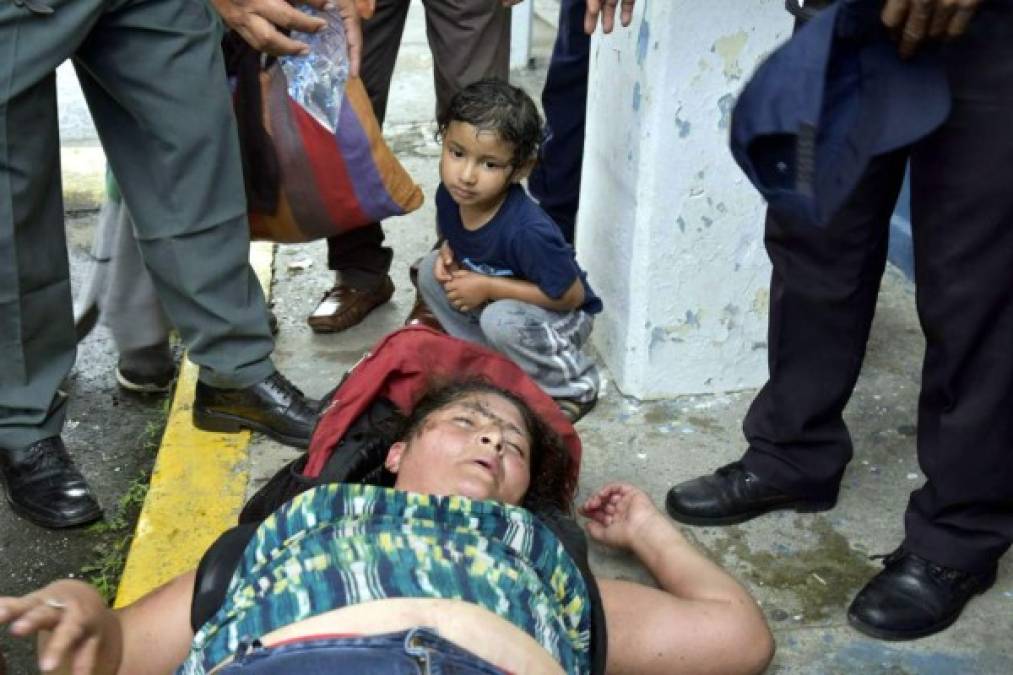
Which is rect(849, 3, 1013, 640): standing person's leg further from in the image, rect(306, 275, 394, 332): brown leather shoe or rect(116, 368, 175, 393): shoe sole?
rect(116, 368, 175, 393): shoe sole

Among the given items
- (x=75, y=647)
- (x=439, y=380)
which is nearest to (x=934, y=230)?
(x=439, y=380)

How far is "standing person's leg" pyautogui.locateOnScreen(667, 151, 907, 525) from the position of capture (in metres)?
2.69

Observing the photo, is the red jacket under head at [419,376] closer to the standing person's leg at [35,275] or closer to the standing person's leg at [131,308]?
the standing person's leg at [35,275]

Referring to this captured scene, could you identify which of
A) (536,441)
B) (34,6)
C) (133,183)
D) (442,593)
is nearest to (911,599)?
(536,441)

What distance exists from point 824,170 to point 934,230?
43 centimetres

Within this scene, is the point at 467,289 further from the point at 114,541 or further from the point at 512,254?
the point at 114,541

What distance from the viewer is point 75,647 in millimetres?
2066

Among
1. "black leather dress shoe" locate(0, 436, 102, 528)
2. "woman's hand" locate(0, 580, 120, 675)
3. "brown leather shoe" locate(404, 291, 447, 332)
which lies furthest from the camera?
"brown leather shoe" locate(404, 291, 447, 332)

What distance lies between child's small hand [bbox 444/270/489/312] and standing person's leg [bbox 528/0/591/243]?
2.44 ft

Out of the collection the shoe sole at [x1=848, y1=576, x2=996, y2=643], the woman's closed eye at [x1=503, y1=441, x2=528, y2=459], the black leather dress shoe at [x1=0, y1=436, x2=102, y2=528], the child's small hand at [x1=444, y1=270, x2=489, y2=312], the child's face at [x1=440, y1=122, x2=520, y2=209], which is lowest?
the black leather dress shoe at [x1=0, y1=436, x2=102, y2=528]

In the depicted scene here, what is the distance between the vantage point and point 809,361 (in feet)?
9.48

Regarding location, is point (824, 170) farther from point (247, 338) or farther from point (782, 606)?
point (247, 338)

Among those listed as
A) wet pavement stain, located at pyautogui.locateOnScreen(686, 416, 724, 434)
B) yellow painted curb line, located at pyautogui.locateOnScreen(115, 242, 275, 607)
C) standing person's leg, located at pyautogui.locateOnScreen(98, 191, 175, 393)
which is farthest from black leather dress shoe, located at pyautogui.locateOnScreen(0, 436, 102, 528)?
wet pavement stain, located at pyautogui.locateOnScreen(686, 416, 724, 434)

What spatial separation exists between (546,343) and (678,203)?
50cm
